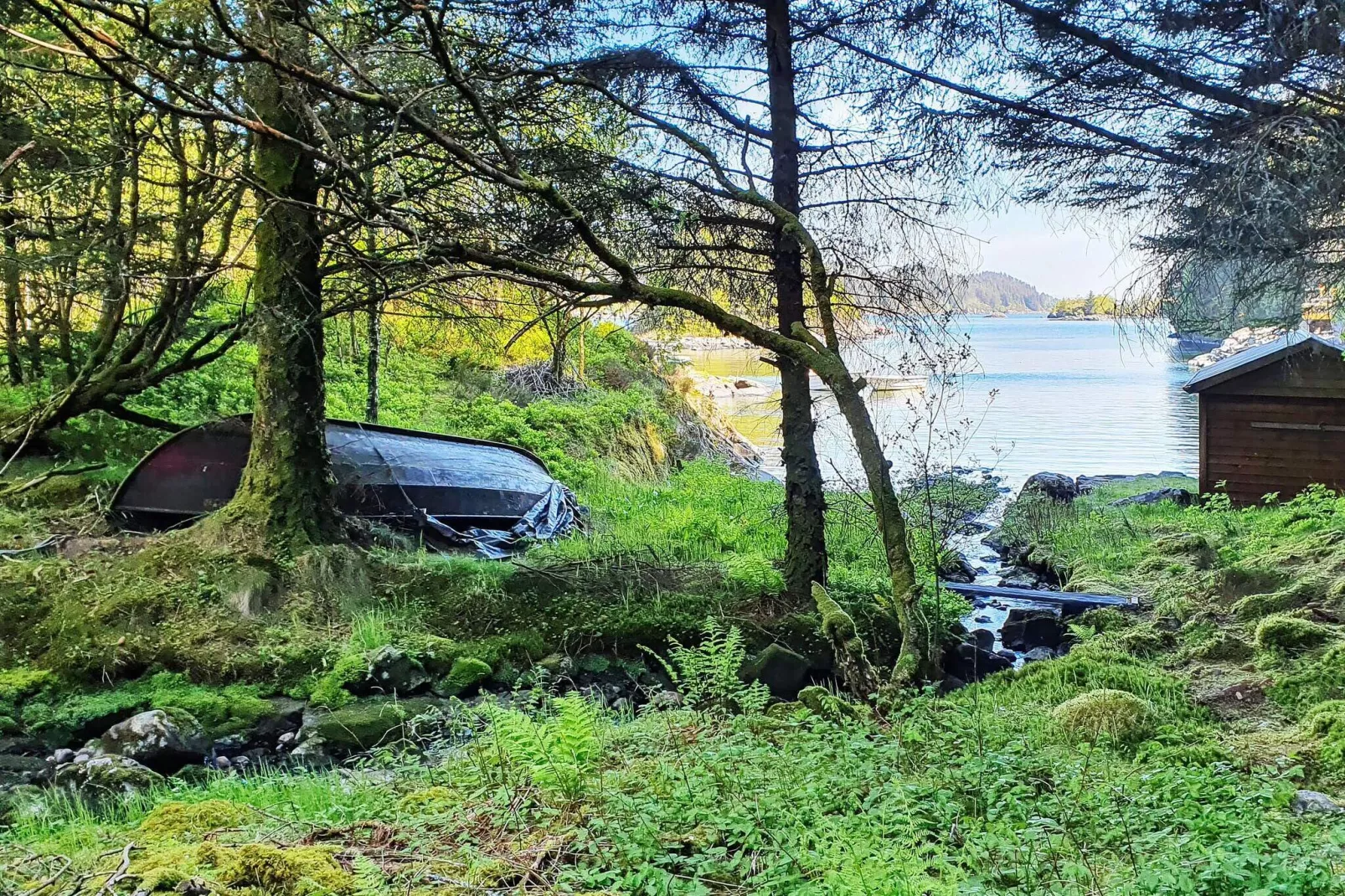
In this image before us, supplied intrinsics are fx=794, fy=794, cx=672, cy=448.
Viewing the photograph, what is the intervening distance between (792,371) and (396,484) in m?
4.63

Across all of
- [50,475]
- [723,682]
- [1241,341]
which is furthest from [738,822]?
[1241,341]

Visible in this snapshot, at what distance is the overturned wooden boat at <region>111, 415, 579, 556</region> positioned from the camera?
809 centimetres

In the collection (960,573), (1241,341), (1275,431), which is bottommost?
(960,573)

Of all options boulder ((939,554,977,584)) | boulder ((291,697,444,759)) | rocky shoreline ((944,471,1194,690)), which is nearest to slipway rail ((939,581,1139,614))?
rocky shoreline ((944,471,1194,690))

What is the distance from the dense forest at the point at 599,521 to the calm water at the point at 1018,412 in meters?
0.19

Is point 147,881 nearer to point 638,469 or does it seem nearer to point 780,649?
point 780,649

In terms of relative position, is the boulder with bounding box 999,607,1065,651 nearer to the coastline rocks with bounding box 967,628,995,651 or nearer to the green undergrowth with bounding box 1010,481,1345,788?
the coastline rocks with bounding box 967,628,995,651

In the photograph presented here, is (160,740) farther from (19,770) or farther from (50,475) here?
(50,475)

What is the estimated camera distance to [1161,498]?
51.4 feet

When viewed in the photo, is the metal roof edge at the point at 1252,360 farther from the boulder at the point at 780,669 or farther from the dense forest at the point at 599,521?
the boulder at the point at 780,669

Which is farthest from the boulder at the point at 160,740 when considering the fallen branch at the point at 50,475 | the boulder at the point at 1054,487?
the boulder at the point at 1054,487

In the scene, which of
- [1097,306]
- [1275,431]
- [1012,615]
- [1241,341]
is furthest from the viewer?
[1241,341]

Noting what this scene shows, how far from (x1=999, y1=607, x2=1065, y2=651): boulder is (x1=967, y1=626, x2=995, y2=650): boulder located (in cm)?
19

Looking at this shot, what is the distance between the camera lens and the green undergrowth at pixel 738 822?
90.7 inches
